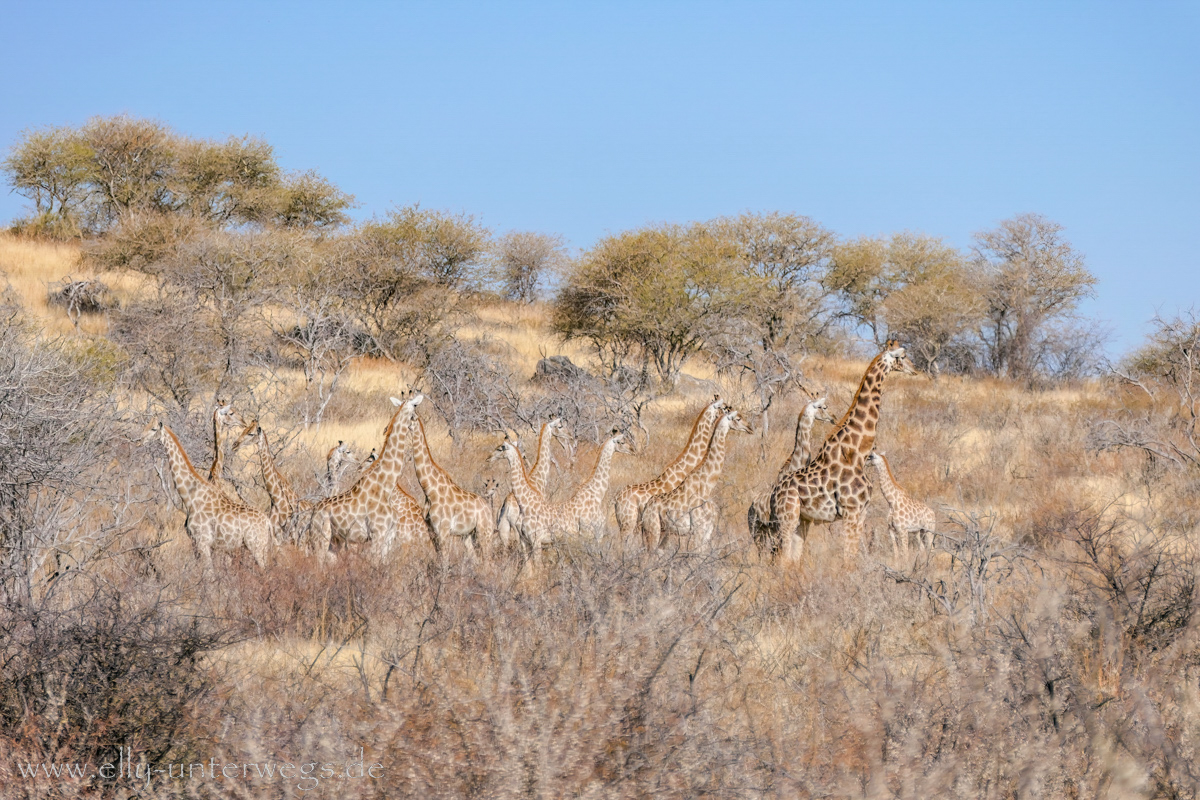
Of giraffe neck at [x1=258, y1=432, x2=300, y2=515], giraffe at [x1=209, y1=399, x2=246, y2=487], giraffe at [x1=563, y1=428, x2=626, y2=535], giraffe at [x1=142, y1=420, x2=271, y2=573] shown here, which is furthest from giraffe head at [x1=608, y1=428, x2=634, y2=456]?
giraffe at [x1=209, y1=399, x2=246, y2=487]

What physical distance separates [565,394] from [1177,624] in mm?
11652

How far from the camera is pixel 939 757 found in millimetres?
4191

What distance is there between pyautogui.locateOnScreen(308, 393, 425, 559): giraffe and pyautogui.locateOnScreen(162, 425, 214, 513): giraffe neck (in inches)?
35.3

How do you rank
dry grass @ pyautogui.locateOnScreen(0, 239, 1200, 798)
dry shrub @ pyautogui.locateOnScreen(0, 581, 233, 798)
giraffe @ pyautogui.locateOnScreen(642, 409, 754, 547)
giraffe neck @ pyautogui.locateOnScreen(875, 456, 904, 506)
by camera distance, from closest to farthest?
dry grass @ pyautogui.locateOnScreen(0, 239, 1200, 798) → dry shrub @ pyautogui.locateOnScreen(0, 581, 233, 798) → giraffe @ pyautogui.locateOnScreen(642, 409, 754, 547) → giraffe neck @ pyautogui.locateOnScreen(875, 456, 904, 506)

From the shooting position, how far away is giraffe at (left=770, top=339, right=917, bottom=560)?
8.06 metres

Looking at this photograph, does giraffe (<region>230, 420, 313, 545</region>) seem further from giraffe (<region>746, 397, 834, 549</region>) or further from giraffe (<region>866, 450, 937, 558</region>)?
giraffe (<region>866, 450, 937, 558</region>)

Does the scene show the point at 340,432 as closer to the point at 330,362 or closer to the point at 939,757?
the point at 330,362

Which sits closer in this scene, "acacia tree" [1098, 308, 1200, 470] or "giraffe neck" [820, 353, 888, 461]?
"giraffe neck" [820, 353, 888, 461]

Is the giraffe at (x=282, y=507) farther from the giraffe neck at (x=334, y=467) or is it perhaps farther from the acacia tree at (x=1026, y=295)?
the acacia tree at (x=1026, y=295)

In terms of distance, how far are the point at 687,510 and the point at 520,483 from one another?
1369mm

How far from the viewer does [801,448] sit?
9.02m

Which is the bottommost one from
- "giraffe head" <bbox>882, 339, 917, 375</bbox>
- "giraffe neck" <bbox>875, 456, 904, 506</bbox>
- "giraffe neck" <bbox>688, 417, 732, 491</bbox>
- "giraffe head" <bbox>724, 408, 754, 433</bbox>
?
"giraffe neck" <bbox>875, 456, 904, 506</bbox>

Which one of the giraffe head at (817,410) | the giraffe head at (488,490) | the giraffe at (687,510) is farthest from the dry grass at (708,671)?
the giraffe head at (488,490)

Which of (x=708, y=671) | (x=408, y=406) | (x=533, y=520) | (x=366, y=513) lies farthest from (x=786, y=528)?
(x=366, y=513)
